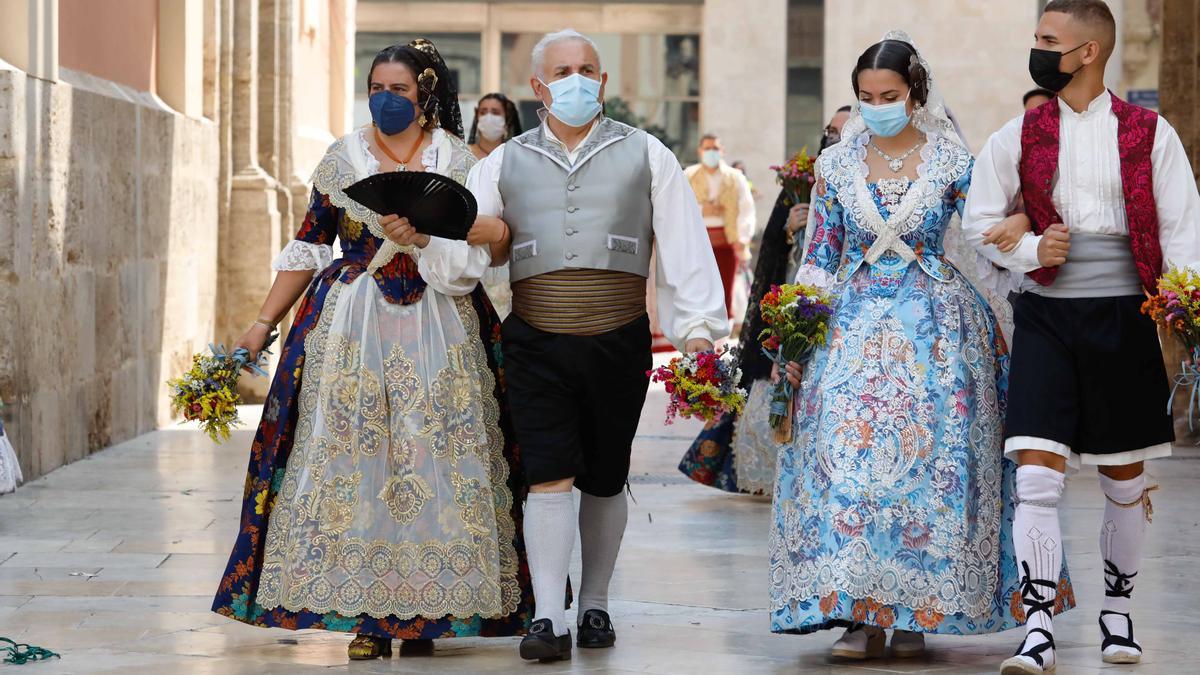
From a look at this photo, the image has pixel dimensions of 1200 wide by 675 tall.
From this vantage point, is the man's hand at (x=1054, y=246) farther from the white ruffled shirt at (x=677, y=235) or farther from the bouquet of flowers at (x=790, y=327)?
the white ruffled shirt at (x=677, y=235)

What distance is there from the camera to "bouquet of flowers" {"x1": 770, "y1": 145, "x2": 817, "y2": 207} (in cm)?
915

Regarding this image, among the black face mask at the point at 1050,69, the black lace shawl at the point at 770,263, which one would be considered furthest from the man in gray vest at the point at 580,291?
the black lace shawl at the point at 770,263

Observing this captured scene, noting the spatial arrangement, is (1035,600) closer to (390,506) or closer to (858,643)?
(858,643)

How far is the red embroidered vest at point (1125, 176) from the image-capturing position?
239 inches


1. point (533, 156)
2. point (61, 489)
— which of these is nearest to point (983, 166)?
point (533, 156)

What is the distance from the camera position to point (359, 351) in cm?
638

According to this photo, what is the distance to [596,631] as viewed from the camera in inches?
255

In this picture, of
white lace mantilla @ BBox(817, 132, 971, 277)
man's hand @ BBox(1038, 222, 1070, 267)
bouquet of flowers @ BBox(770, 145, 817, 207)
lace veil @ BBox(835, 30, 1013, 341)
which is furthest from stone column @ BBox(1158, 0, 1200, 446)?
man's hand @ BBox(1038, 222, 1070, 267)

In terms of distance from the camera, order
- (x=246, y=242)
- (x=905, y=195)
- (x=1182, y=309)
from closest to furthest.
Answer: (x=1182, y=309) → (x=905, y=195) → (x=246, y=242)

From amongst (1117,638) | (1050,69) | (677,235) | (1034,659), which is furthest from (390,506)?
→ (1050,69)

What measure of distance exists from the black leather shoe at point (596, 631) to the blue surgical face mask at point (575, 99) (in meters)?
1.43

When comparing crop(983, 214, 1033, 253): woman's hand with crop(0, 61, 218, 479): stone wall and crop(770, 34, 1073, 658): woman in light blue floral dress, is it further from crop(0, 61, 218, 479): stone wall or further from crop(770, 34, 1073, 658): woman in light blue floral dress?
crop(0, 61, 218, 479): stone wall

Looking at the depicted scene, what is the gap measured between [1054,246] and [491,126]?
4.68 metres

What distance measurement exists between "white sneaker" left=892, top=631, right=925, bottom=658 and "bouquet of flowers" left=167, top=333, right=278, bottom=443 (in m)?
2.00
